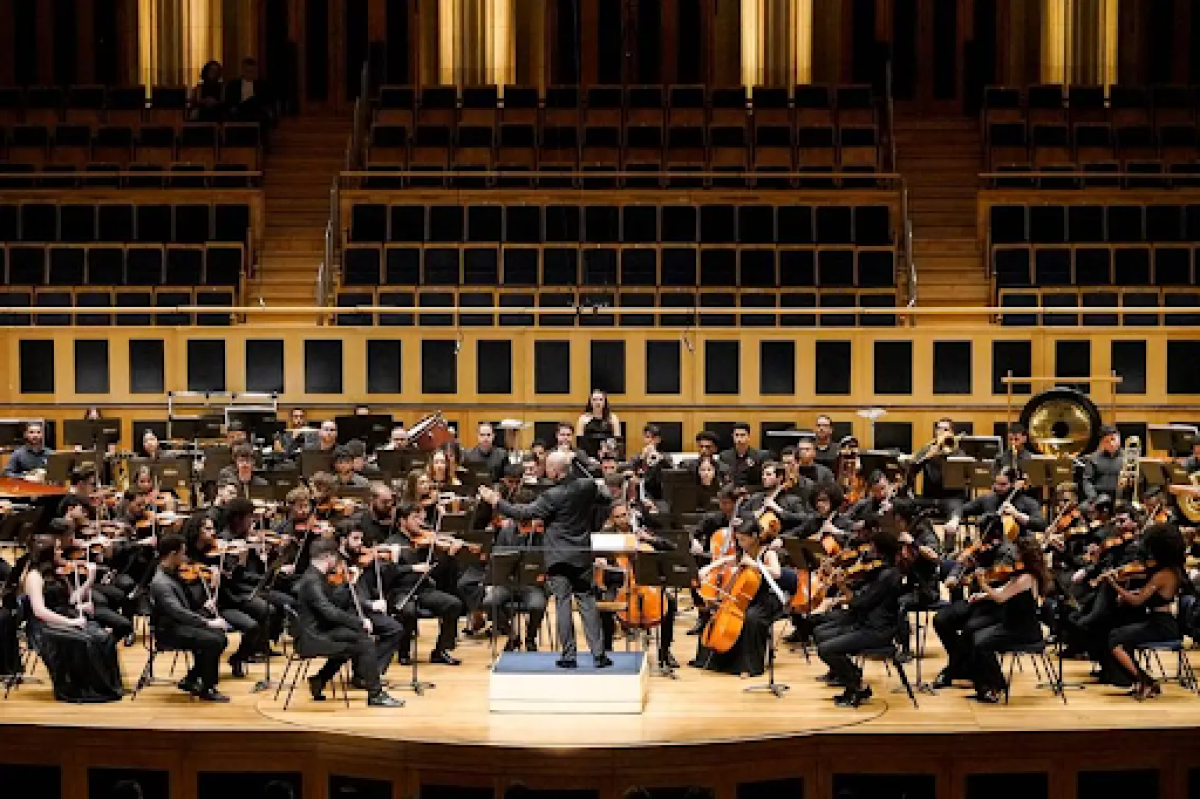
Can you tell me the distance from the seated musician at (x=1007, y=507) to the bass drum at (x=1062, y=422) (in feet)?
10.2

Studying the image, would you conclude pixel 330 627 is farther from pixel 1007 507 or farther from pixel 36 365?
pixel 36 365

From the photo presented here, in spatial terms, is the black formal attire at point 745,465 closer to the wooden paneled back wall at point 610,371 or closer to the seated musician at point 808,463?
the seated musician at point 808,463

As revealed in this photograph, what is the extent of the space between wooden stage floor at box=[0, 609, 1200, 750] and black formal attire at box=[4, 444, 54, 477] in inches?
155

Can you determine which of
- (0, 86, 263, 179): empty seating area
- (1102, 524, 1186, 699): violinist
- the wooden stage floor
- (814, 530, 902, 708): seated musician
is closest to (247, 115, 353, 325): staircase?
(0, 86, 263, 179): empty seating area

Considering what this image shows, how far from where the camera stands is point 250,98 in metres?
19.5

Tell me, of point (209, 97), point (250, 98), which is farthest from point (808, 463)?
point (209, 97)

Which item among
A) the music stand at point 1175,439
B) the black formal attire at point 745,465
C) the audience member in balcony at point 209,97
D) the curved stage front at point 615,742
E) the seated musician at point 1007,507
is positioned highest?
the audience member in balcony at point 209,97

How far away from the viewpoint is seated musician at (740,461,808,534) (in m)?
10.9

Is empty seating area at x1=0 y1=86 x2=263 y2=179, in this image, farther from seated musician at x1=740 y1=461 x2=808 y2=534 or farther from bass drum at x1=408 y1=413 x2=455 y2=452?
seated musician at x1=740 y1=461 x2=808 y2=534

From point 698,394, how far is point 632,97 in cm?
553

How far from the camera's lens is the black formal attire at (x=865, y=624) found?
9461 mm

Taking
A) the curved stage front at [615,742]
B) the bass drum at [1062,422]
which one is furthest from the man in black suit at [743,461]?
the curved stage front at [615,742]

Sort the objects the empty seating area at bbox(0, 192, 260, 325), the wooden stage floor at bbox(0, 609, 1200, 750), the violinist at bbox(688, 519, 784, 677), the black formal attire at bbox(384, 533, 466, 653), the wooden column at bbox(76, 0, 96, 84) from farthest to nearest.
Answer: the wooden column at bbox(76, 0, 96, 84) < the empty seating area at bbox(0, 192, 260, 325) < the black formal attire at bbox(384, 533, 466, 653) < the violinist at bbox(688, 519, 784, 677) < the wooden stage floor at bbox(0, 609, 1200, 750)

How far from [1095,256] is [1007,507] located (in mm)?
6831
